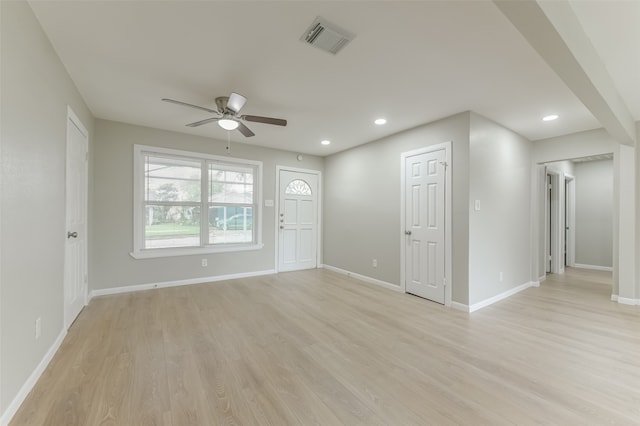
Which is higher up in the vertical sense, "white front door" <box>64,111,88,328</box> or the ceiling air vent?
the ceiling air vent

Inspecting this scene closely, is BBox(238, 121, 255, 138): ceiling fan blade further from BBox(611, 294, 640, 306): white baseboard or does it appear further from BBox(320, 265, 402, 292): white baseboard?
BBox(611, 294, 640, 306): white baseboard

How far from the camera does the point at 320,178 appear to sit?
19.4 ft

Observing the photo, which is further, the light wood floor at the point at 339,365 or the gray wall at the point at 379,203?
the gray wall at the point at 379,203

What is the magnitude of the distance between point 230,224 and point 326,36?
3717mm

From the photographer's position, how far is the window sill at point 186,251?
4.06 meters

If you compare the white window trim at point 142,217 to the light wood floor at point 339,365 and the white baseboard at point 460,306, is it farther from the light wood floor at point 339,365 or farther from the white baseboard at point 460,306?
the white baseboard at point 460,306

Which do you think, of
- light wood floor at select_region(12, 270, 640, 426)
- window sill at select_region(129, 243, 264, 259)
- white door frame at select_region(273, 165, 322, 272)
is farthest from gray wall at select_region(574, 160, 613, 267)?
window sill at select_region(129, 243, 264, 259)

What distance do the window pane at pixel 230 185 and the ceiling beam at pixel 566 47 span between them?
439cm

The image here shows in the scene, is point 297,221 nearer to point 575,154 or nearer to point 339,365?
point 339,365

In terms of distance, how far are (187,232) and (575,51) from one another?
4.93 meters

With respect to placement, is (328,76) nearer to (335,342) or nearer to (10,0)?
(10,0)

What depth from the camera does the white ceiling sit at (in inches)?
69.1

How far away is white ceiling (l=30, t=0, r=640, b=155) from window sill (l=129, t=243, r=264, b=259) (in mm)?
1996

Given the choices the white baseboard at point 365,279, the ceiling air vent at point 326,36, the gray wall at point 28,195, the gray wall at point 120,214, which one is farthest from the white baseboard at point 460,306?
the gray wall at point 28,195
